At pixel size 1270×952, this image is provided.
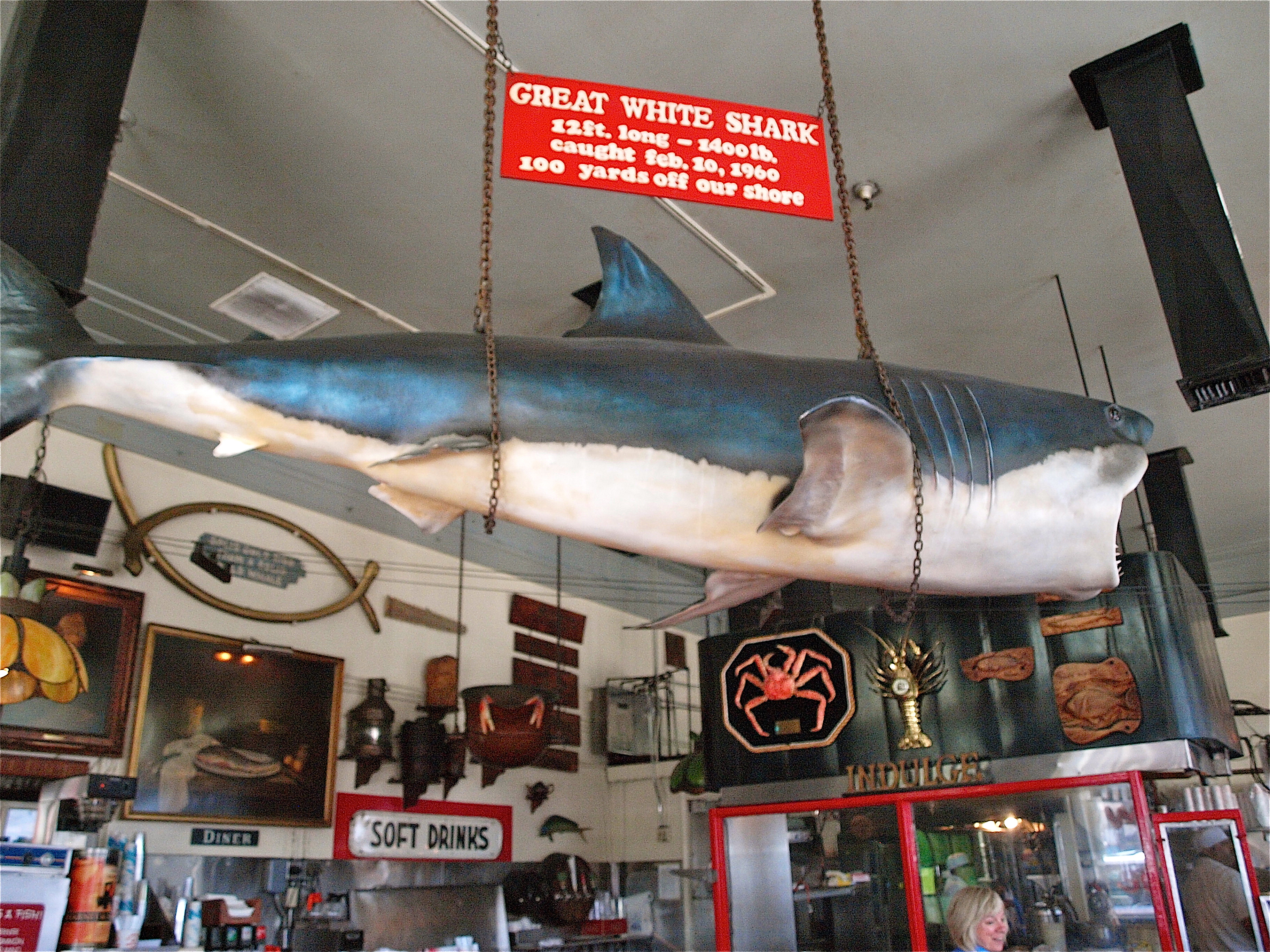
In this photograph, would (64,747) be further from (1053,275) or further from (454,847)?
(1053,275)

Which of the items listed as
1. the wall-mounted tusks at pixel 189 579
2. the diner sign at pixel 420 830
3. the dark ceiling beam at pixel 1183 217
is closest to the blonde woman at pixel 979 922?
the dark ceiling beam at pixel 1183 217

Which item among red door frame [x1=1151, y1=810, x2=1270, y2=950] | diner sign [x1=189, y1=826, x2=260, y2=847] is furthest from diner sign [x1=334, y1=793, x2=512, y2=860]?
red door frame [x1=1151, y1=810, x2=1270, y2=950]

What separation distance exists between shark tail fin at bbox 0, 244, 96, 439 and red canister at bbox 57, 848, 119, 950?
3.83 meters

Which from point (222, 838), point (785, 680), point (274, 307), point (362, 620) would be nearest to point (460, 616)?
point (362, 620)

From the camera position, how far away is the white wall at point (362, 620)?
17.5ft

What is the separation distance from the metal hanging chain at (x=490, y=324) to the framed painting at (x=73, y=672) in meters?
3.51

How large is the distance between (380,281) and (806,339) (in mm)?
2318

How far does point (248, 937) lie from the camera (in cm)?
514

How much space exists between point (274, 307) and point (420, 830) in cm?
361

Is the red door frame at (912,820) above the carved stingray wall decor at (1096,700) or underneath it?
underneath

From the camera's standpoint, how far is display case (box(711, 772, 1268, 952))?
14.0 feet

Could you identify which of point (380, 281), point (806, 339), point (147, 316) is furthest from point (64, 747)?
point (806, 339)

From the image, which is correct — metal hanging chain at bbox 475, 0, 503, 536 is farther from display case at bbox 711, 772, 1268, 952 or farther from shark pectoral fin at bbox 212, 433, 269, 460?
display case at bbox 711, 772, 1268, 952

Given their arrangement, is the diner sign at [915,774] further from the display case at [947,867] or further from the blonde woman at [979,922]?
the blonde woman at [979,922]
